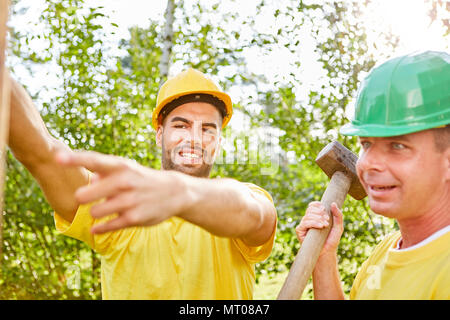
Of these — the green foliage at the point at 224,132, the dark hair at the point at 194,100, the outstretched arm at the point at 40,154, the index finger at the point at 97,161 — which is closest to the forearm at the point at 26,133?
the outstretched arm at the point at 40,154

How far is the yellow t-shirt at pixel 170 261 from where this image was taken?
2.25 metres

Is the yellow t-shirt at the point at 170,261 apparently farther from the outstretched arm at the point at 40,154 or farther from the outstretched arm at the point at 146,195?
the outstretched arm at the point at 146,195

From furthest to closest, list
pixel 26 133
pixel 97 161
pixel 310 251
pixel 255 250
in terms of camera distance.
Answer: pixel 255 250 → pixel 310 251 → pixel 26 133 → pixel 97 161

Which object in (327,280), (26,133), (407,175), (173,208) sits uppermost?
(26,133)

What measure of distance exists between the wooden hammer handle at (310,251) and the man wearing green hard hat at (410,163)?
0.24 m

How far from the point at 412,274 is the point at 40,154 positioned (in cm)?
151

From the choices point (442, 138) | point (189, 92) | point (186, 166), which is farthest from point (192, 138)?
point (442, 138)

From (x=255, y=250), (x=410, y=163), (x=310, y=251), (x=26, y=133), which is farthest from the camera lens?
(x=255, y=250)

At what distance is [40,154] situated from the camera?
6.72 feet

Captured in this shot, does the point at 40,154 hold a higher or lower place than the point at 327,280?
higher

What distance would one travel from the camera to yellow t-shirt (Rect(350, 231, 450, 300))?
67.1 inches

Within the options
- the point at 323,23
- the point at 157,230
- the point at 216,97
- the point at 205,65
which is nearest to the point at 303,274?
the point at 157,230

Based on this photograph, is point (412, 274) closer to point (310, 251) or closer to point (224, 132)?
point (310, 251)
